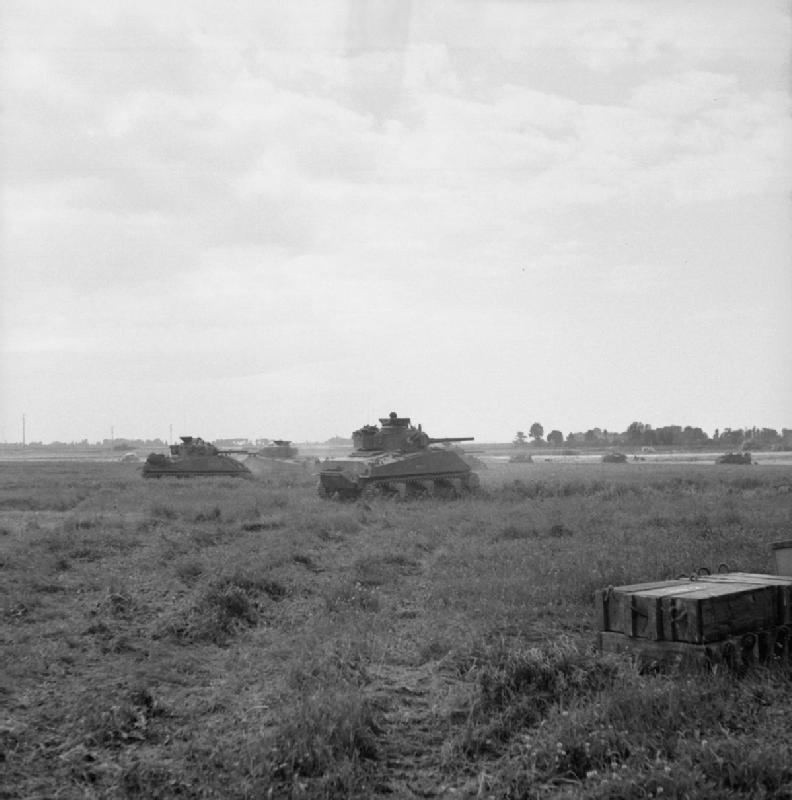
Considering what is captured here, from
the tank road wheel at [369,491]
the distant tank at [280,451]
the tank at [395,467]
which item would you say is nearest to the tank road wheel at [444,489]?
the tank at [395,467]

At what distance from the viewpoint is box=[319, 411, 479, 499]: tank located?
23.3 m

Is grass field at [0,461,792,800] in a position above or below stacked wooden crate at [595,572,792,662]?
below

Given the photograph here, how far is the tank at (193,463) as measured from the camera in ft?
115

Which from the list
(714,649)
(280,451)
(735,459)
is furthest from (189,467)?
(714,649)

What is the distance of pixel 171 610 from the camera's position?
30.6 ft

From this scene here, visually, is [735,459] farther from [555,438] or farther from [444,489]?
[555,438]

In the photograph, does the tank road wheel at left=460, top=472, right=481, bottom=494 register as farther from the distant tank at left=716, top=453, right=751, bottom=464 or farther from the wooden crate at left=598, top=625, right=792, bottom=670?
the distant tank at left=716, top=453, right=751, bottom=464

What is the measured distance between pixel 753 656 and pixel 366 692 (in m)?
3.03

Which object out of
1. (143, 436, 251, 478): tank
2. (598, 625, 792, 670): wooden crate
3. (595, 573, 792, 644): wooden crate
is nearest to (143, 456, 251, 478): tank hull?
(143, 436, 251, 478): tank

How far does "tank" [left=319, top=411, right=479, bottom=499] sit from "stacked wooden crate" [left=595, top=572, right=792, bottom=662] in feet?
53.1

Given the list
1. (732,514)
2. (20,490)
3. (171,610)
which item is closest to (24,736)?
(171,610)

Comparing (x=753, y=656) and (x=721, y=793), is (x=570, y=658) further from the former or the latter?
(x=721, y=793)

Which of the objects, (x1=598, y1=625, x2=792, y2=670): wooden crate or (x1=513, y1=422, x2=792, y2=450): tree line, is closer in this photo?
(x1=598, y1=625, x2=792, y2=670): wooden crate

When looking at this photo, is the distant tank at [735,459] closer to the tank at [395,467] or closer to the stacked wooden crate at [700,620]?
the tank at [395,467]
